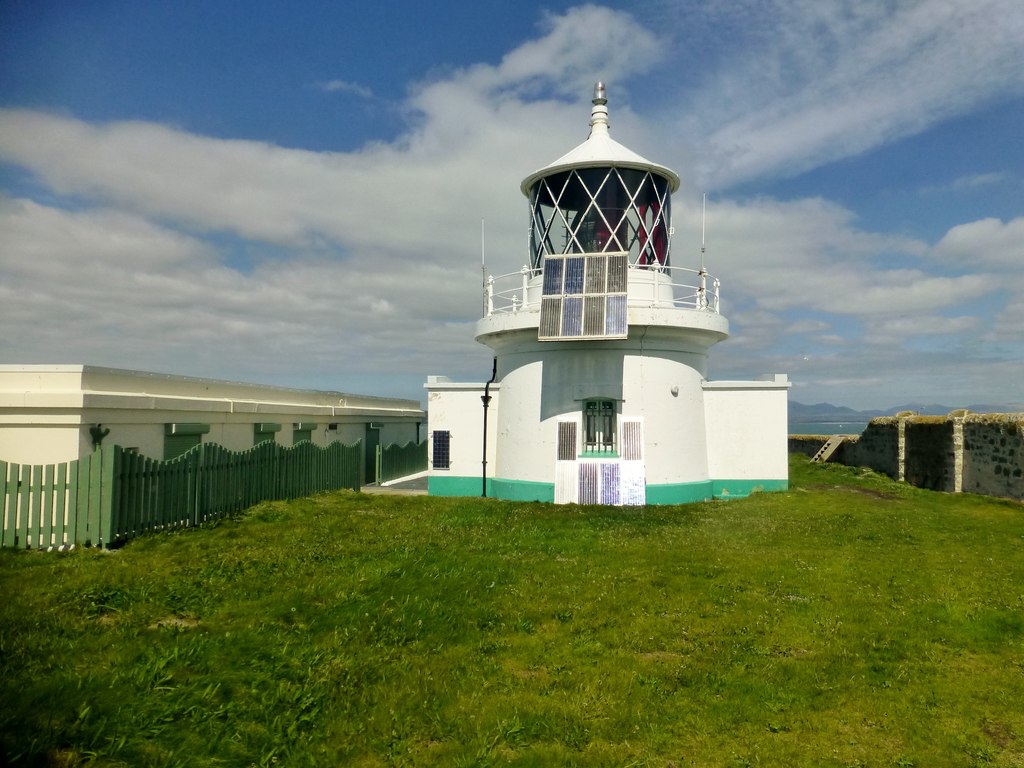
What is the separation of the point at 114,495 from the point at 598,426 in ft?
36.4

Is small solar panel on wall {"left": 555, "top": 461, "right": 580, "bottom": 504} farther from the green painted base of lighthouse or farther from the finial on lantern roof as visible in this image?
the finial on lantern roof

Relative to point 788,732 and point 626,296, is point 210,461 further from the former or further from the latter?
point 788,732

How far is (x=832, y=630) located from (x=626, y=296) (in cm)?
Result: 1026

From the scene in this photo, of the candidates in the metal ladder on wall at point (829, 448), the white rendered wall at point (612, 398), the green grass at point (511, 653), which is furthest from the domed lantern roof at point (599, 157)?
the metal ladder on wall at point (829, 448)

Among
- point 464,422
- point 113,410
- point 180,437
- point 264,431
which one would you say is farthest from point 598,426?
point 113,410

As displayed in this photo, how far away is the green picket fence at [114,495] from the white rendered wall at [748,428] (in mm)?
12257

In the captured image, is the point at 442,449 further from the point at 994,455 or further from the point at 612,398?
the point at 994,455

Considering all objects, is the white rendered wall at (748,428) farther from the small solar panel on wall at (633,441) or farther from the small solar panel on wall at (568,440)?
the small solar panel on wall at (568,440)

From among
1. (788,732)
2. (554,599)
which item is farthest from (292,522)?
(788,732)

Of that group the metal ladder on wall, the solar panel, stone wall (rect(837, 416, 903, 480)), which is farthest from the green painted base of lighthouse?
the metal ladder on wall

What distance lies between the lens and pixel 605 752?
5.14m

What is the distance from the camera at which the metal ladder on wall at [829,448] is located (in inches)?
1288

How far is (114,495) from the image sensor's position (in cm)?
1196

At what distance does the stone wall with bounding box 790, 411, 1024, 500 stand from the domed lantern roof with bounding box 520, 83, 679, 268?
10106mm
